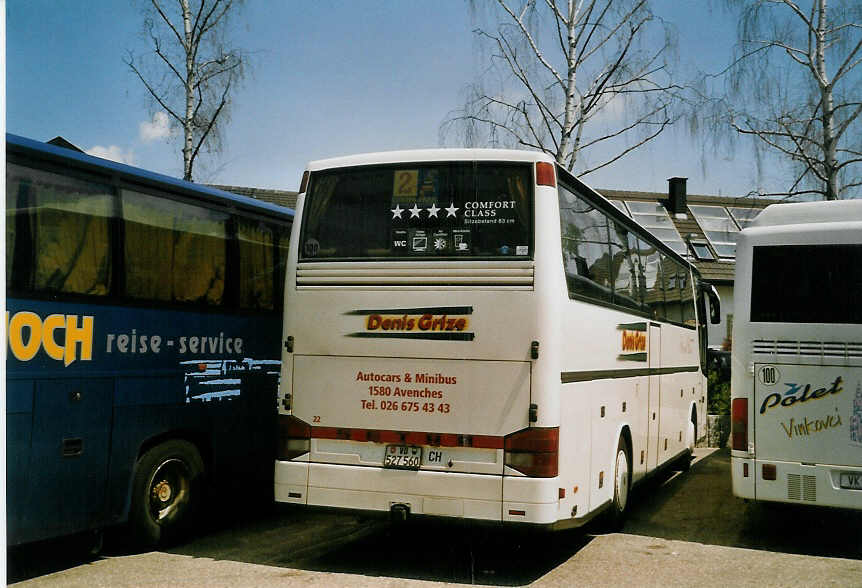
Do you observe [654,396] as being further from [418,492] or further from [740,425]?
[418,492]

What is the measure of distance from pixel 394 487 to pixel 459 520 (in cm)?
59

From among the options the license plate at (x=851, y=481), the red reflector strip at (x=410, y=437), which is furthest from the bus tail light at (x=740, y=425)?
the red reflector strip at (x=410, y=437)

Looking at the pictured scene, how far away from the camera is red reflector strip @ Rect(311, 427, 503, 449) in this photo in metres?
7.15

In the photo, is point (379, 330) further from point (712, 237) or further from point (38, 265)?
point (712, 237)

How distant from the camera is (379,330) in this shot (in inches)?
297

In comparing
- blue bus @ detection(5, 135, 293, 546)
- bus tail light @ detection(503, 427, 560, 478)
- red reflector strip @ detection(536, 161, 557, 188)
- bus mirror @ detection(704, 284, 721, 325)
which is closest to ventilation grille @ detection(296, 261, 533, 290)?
red reflector strip @ detection(536, 161, 557, 188)

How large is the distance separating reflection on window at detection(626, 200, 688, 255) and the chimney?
0.44 meters

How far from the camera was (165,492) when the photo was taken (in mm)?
8445

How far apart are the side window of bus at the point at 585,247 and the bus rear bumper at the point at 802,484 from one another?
2.12m

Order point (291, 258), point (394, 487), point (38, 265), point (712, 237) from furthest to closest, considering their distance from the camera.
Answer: point (712, 237) < point (291, 258) < point (394, 487) < point (38, 265)

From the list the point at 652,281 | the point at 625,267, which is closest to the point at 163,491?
the point at 625,267

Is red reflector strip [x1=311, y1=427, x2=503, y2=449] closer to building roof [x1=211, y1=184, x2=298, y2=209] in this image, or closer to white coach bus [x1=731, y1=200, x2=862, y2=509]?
white coach bus [x1=731, y1=200, x2=862, y2=509]

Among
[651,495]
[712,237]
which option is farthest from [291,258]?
[712,237]

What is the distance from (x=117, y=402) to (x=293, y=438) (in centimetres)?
149
